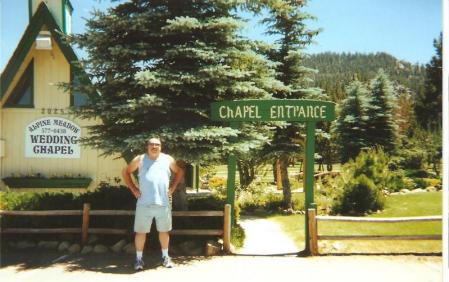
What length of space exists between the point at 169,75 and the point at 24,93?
7.06 meters

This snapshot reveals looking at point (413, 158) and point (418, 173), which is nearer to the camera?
point (418, 173)

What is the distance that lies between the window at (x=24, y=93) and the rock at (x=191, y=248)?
300 inches

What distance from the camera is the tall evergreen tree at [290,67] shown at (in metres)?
16.6

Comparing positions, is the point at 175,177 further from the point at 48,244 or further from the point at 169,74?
the point at 48,244

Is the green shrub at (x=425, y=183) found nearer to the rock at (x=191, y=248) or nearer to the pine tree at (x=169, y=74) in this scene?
the pine tree at (x=169, y=74)

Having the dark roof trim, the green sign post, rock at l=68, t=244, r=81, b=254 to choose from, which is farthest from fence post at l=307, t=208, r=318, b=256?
the dark roof trim

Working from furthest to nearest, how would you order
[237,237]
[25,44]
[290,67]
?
[290,67] → [25,44] → [237,237]

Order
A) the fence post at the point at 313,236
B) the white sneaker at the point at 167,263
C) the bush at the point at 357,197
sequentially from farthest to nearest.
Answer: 1. the bush at the point at 357,197
2. the fence post at the point at 313,236
3. the white sneaker at the point at 167,263

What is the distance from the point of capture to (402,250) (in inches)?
342

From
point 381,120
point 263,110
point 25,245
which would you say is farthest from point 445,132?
point 381,120

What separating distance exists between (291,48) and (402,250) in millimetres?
10413

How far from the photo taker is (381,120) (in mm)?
29422

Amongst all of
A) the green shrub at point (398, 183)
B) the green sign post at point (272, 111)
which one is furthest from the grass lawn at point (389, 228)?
the green sign post at point (272, 111)

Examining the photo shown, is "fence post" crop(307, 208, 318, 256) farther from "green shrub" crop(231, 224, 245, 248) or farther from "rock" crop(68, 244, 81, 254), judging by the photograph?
"rock" crop(68, 244, 81, 254)
